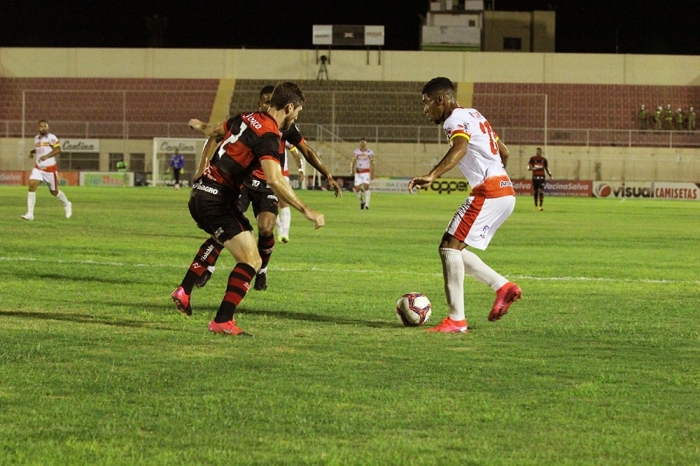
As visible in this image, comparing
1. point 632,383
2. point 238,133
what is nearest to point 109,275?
point 238,133

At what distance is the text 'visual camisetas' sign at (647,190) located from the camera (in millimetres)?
53406

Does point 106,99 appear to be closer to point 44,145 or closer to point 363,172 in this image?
point 363,172

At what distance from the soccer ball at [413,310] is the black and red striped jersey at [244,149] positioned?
1710 millimetres

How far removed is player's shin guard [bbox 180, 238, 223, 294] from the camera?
9.55 metres

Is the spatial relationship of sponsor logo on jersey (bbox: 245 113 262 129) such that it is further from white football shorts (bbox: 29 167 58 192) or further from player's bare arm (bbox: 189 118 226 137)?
white football shorts (bbox: 29 167 58 192)

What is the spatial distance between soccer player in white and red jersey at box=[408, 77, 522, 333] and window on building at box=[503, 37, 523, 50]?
66.2 metres

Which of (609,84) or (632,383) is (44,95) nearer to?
(609,84)

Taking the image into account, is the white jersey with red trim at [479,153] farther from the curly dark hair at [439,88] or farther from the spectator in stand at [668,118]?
the spectator in stand at [668,118]

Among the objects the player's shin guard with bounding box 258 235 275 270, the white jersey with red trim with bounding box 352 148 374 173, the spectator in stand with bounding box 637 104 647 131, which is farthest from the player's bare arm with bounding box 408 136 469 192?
the spectator in stand with bounding box 637 104 647 131

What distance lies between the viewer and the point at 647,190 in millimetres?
54094

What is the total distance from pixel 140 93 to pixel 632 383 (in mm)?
60792

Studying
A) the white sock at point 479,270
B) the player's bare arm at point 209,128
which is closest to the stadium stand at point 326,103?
the player's bare arm at point 209,128

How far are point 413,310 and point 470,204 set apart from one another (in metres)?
1.01

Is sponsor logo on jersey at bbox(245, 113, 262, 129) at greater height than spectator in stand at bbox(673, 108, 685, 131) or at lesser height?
lesser
